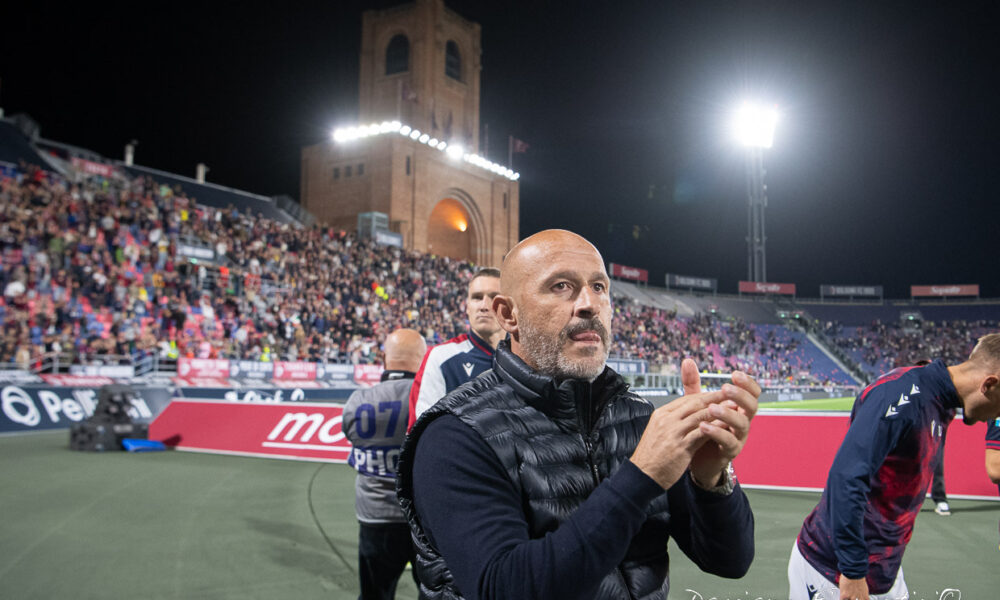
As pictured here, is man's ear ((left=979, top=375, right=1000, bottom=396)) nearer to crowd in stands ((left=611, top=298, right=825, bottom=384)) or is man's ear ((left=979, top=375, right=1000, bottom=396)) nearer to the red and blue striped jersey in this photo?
the red and blue striped jersey

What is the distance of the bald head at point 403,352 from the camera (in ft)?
15.6

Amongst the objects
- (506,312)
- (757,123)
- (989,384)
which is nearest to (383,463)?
(506,312)

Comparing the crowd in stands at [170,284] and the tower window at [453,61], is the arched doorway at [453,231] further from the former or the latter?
the crowd in stands at [170,284]

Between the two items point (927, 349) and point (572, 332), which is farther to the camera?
point (927, 349)

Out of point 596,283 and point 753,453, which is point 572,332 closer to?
point 596,283

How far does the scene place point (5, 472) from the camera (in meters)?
10.5

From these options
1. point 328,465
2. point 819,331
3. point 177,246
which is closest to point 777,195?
point 819,331

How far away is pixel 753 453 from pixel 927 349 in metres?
53.0

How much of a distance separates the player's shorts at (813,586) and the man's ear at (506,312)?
7.05 ft

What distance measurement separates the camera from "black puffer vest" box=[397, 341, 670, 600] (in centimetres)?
162

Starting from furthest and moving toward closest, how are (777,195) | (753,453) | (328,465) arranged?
(777,195), (328,465), (753,453)

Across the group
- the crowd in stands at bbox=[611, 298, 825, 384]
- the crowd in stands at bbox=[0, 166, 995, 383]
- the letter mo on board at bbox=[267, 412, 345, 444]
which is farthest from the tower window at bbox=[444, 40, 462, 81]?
the letter mo on board at bbox=[267, 412, 345, 444]

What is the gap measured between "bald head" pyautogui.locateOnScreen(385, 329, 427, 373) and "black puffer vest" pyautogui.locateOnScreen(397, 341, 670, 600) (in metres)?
2.95

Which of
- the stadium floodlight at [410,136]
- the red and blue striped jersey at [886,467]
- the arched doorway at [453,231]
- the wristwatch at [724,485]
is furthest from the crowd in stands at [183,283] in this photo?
the wristwatch at [724,485]
